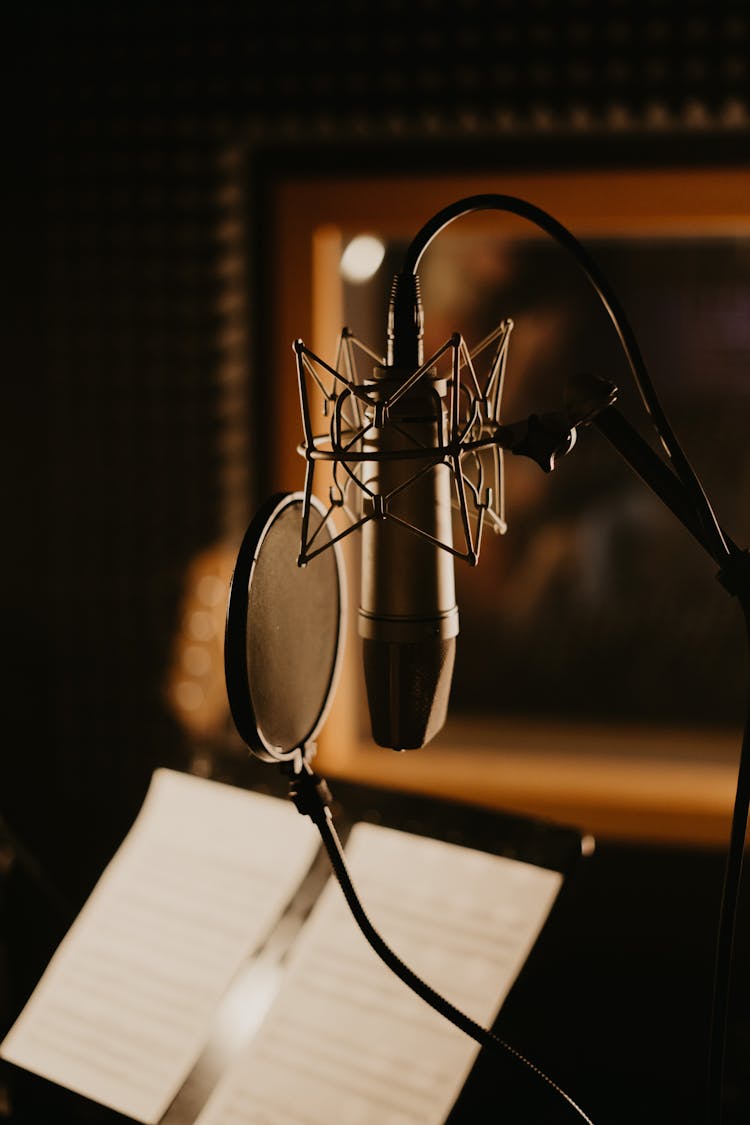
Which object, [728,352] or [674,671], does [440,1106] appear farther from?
[728,352]

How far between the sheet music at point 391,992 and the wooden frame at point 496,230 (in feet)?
4.40

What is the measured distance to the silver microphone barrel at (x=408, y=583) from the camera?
709 mm

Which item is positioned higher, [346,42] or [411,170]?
[346,42]

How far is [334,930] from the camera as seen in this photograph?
3.31ft

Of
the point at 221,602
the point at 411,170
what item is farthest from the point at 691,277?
the point at 221,602

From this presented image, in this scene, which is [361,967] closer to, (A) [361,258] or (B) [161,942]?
(B) [161,942]

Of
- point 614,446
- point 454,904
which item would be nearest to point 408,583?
point 614,446

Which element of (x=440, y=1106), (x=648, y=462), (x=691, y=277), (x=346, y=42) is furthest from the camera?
(x=691, y=277)

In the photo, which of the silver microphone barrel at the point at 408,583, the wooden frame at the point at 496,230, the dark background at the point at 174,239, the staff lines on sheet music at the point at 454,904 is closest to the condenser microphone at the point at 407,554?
the silver microphone barrel at the point at 408,583

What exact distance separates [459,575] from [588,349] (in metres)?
0.64

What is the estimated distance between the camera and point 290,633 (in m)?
0.78

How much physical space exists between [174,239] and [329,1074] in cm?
197

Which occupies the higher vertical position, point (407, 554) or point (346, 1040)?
point (407, 554)

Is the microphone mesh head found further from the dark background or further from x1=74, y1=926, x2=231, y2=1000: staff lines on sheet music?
the dark background
